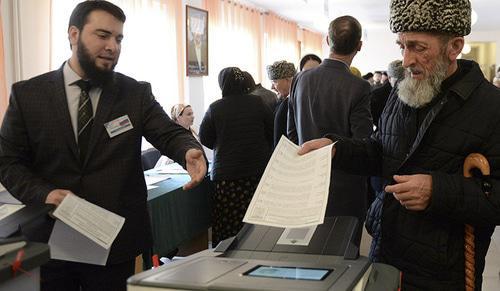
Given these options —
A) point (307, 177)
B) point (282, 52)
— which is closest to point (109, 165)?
point (307, 177)

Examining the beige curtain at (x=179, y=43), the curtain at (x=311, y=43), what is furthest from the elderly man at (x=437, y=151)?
the curtain at (x=311, y=43)

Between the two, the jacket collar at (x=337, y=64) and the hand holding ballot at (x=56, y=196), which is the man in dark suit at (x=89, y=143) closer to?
the hand holding ballot at (x=56, y=196)

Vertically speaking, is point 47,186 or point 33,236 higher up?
point 47,186

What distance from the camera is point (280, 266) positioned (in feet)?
3.08

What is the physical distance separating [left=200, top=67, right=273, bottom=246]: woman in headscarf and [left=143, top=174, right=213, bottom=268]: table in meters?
0.14

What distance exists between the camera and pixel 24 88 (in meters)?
1.58

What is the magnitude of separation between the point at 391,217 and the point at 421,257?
0.13m

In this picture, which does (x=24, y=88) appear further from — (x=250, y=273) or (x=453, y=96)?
(x=453, y=96)

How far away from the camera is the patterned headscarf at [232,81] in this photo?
3156mm

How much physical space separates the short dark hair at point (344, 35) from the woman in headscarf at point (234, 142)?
2.71 feet

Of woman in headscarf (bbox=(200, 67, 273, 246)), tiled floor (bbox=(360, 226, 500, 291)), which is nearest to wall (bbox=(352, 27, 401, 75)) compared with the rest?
tiled floor (bbox=(360, 226, 500, 291))

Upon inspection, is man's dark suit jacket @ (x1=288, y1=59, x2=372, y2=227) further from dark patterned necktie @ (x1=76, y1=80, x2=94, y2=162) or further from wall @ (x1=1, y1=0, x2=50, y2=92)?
wall @ (x1=1, y1=0, x2=50, y2=92)

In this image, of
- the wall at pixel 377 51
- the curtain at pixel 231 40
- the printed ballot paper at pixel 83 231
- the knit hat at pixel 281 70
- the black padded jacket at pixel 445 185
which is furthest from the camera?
the wall at pixel 377 51

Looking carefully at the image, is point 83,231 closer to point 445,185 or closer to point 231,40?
point 445,185
